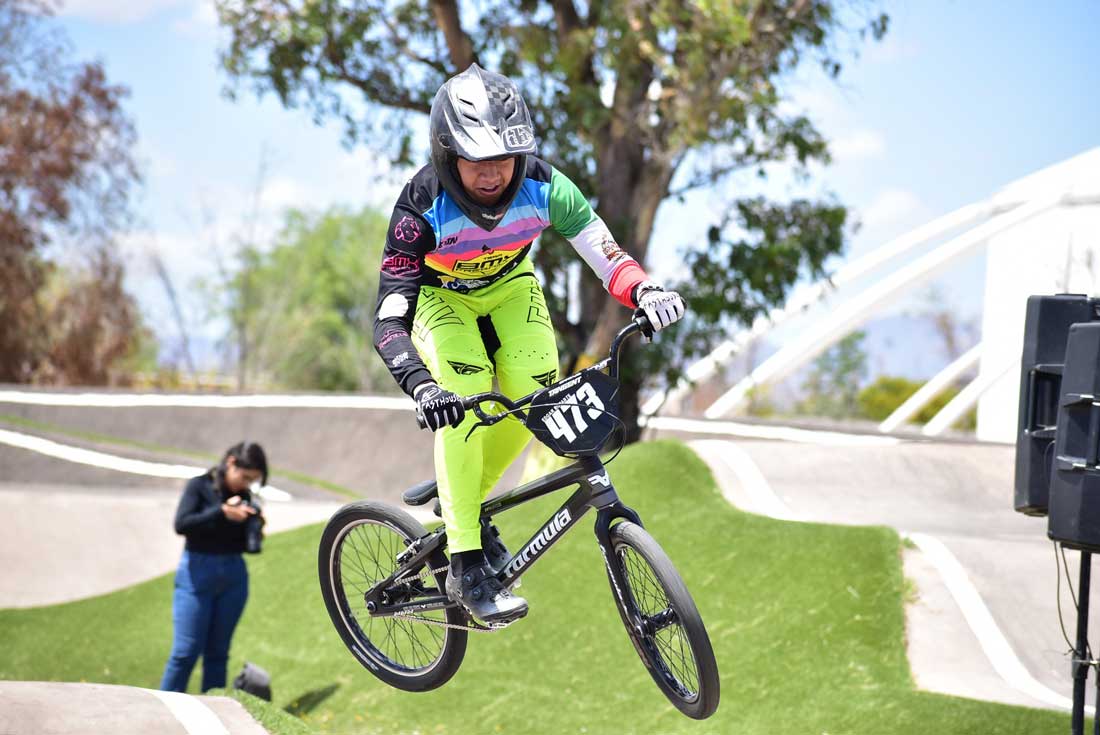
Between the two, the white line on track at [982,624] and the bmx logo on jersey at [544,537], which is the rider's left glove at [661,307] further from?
the white line on track at [982,624]

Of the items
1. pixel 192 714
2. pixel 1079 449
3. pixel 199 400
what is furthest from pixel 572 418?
pixel 199 400

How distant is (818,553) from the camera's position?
9.01 m

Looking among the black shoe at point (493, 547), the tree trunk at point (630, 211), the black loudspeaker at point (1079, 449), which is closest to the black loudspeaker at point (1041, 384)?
the black loudspeaker at point (1079, 449)

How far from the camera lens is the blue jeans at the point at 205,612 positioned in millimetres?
8242

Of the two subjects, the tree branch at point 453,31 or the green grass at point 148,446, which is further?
the green grass at point 148,446

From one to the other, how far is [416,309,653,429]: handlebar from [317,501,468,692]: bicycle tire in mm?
1140

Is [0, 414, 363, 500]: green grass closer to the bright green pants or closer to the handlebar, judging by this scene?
the bright green pants

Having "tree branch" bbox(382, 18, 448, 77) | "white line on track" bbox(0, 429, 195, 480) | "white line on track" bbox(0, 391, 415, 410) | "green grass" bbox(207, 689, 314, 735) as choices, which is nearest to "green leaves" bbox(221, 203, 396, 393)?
"white line on track" bbox(0, 391, 415, 410)

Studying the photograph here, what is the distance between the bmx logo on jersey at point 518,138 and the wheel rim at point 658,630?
168cm

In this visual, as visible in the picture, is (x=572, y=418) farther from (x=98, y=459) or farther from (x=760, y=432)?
(x=98, y=459)

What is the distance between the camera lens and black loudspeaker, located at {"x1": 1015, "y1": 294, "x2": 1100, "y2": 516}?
213 inches

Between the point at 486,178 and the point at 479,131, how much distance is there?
0.73ft

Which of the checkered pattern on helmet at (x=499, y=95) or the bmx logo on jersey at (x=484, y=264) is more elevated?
the checkered pattern on helmet at (x=499, y=95)

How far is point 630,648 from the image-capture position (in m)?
8.33
